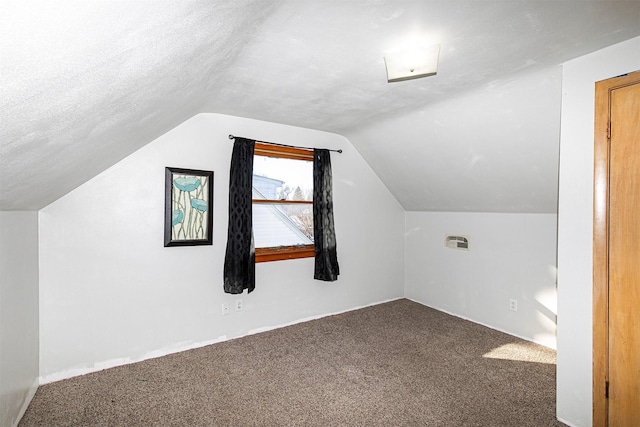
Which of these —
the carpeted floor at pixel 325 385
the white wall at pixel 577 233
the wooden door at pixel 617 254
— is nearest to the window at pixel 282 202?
the carpeted floor at pixel 325 385

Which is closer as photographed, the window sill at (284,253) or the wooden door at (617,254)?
the wooden door at (617,254)

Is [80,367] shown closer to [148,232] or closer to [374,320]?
[148,232]

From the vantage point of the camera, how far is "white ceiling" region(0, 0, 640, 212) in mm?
807

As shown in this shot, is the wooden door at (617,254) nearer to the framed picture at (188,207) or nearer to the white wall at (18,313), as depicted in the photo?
the framed picture at (188,207)

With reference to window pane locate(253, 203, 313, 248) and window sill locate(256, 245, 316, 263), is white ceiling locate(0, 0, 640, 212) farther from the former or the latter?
window sill locate(256, 245, 316, 263)

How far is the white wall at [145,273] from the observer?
256 cm

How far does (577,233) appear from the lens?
79.5 inches

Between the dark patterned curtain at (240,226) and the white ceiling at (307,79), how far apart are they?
44cm

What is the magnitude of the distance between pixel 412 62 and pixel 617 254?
1621 millimetres

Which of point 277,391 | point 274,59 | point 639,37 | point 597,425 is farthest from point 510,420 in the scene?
point 274,59

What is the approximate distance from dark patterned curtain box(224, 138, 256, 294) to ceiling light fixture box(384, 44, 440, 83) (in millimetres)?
1679

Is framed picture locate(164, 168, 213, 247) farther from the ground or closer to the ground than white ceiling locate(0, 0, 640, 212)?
closer to the ground

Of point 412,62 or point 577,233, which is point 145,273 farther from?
point 577,233

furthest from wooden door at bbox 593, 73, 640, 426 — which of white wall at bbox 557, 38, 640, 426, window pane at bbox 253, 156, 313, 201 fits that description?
window pane at bbox 253, 156, 313, 201
